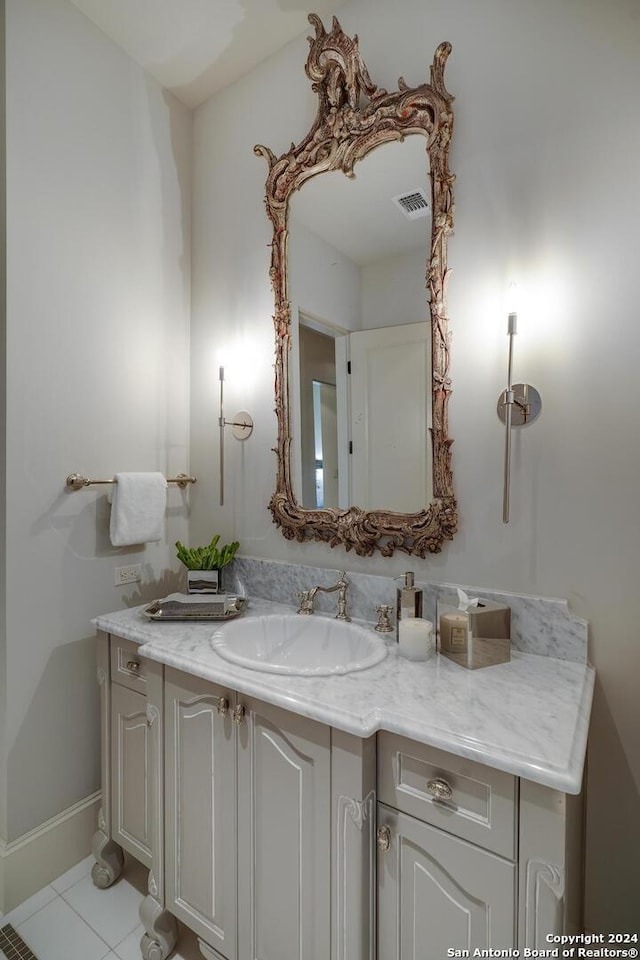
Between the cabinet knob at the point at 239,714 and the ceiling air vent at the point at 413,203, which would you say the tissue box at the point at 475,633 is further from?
the ceiling air vent at the point at 413,203

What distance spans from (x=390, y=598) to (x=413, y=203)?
1.22 meters

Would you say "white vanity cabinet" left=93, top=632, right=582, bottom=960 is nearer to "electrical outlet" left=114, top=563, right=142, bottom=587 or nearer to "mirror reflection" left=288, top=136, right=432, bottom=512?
"electrical outlet" left=114, top=563, right=142, bottom=587

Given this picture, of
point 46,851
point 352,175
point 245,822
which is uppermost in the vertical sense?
point 352,175

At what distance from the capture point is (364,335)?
58.9 inches

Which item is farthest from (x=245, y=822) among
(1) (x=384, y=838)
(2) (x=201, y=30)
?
(2) (x=201, y=30)

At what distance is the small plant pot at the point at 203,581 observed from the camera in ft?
5.54

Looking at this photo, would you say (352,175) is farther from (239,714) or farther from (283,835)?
(283,835)

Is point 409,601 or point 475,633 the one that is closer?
point 475,633

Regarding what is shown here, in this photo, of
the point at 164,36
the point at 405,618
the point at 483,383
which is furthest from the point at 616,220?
the point at 164,36

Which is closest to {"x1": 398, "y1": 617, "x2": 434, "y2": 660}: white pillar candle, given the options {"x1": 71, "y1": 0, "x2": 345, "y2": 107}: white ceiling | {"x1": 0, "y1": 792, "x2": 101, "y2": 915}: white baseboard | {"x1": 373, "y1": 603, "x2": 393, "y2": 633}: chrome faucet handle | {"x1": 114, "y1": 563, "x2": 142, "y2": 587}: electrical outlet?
{"x1": 373, "y1": 603, "x2": 393, "y2": 633}: chrome faucet handle

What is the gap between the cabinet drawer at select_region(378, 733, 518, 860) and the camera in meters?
0.78

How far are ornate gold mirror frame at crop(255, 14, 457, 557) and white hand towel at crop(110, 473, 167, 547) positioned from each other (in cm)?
44

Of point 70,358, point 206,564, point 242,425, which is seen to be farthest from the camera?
point 242,425

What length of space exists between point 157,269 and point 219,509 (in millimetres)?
1026
